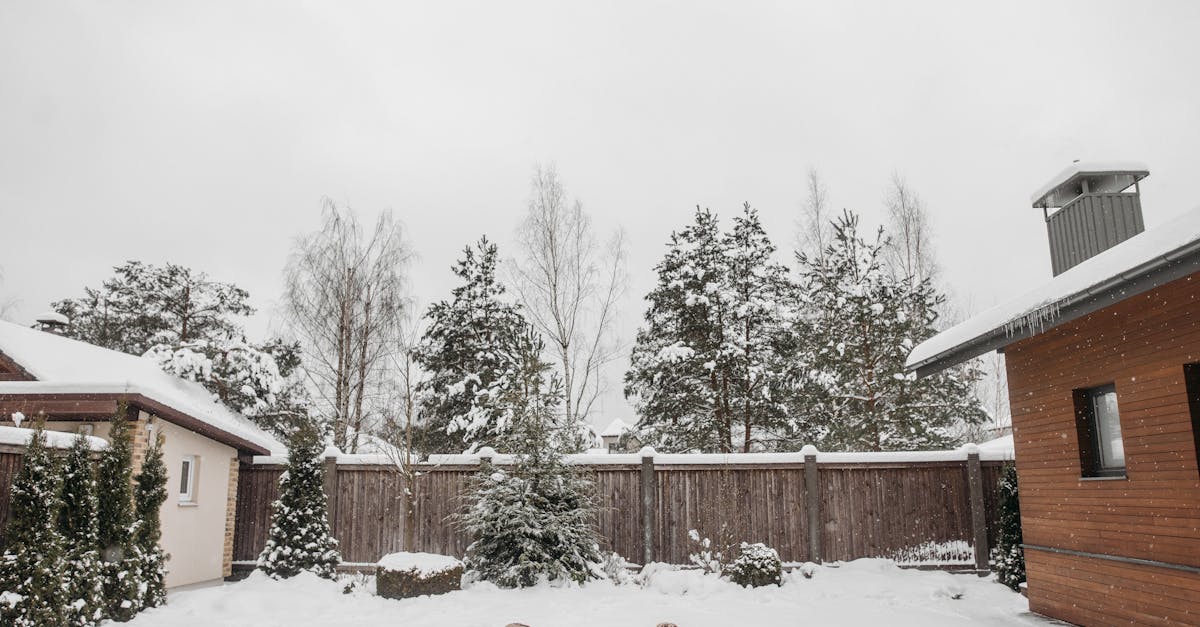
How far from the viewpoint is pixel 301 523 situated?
30.9 feet

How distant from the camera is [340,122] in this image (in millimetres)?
17828

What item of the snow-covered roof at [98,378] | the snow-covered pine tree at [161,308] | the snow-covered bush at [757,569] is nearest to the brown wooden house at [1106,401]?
the snow-covered bush at [757,569]

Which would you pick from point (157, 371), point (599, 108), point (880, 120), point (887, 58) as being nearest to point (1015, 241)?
point (880, 120)

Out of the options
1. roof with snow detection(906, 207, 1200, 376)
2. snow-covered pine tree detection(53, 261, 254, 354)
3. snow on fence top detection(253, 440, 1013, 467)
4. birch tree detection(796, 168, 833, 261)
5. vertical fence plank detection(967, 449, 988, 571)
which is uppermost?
birch tree detection(796, 168, 833, 261)

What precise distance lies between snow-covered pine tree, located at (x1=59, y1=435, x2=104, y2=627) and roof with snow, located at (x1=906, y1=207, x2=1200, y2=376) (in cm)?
803

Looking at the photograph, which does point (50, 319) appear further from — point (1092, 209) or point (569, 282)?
point (1092, 209)

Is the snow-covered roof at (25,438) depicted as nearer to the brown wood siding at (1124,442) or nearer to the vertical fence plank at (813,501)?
the vertical fence plank at (813,501)

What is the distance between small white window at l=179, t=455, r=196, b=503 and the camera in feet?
32.5

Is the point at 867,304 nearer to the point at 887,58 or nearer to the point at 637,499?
the point at 887,58

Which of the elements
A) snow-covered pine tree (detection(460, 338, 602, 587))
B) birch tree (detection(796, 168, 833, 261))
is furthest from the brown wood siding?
birch tree (detection(796, 168, 833, 261))

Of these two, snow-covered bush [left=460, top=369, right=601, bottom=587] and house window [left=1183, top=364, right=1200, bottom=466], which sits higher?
house window [left=1183, top=364, right=1200, bottom=466]

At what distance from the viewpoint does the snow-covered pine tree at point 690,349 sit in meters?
16.2

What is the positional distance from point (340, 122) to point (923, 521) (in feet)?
50.5

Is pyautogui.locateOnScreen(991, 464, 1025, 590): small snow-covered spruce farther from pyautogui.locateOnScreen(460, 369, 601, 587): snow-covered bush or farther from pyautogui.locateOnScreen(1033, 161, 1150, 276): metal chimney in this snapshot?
pyautogui.locateOnScreen(460, 369, 601, 587): snow-covered bush
